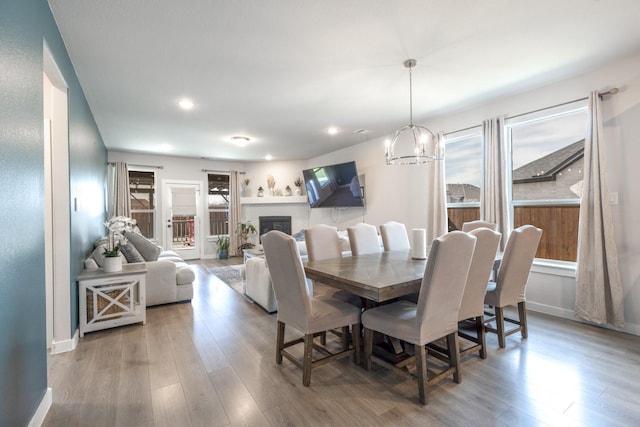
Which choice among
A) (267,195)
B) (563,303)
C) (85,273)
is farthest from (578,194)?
(267,195)

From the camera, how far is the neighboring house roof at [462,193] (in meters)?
4.21

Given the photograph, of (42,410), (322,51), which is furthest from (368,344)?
(322,51)

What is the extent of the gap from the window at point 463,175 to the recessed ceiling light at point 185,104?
3.55 m

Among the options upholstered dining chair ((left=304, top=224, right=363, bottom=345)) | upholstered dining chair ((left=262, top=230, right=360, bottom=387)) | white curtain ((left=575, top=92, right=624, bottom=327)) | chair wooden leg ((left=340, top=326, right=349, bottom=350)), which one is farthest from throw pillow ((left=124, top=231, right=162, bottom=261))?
white curtain ((left=575, top=92, right=624, bottom=327))

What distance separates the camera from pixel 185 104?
3.74 metres

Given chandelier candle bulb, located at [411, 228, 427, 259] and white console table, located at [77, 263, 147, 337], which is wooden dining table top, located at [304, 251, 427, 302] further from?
A: white console table, located at [77, 263, 147, 337]

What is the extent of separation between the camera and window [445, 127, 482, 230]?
164 inches

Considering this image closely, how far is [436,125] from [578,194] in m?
2.01

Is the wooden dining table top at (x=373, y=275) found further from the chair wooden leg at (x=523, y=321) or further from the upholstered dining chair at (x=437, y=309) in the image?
the chair wooden leg at (x=523, y=321)

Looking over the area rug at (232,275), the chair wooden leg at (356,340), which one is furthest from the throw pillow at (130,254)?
the chair wooden leg at (356,340)

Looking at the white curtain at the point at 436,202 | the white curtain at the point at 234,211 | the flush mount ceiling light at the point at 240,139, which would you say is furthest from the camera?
the white curtain at the point at 234,211

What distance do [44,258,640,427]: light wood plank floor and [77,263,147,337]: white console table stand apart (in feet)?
0.72

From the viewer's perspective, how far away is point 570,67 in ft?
9.66

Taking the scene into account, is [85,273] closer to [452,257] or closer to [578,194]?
[452,257]
